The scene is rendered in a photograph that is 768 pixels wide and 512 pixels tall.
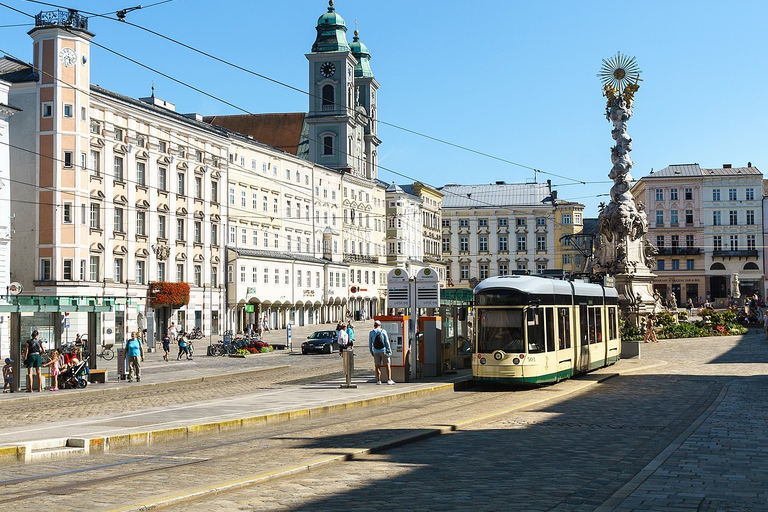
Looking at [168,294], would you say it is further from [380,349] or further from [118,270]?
[380,349]

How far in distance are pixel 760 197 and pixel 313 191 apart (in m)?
55.7

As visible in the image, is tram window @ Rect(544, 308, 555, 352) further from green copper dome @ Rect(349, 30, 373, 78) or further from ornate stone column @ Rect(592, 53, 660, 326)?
green copper dome @ Rect(349, 30, 373, 78)

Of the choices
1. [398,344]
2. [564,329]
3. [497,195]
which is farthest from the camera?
[497,195]

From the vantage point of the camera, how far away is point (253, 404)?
2062 centimetres

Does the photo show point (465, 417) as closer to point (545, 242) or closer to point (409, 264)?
point (409, 264)

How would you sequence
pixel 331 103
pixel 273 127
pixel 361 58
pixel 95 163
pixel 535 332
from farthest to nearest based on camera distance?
pixel 361 58, pixel 273 127, pixel 331 103, pixel 95 163, pixel 535 332

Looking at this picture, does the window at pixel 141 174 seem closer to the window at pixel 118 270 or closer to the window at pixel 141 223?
the window at pixel 141 223

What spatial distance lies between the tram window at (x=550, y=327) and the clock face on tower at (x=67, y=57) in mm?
35518

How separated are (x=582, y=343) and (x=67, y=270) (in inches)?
1308

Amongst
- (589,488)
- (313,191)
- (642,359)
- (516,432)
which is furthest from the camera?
(313,191)

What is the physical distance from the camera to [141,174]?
195ft

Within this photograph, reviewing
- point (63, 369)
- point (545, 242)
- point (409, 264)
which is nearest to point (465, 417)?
point (63, 369)

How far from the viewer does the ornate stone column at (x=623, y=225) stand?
50.0 meters

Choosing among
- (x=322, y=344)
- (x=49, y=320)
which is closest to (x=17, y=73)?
(x=322, y=344)
